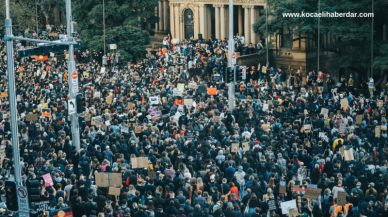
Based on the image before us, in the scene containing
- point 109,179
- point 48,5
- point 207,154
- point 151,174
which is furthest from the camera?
point 48,5

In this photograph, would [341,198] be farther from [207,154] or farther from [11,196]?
[11,196]

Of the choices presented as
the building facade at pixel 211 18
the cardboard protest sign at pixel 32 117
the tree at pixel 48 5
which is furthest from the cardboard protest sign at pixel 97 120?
the tree at pixel 48 5

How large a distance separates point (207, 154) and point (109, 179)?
12.7ft

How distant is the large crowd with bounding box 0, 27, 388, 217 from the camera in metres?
15.8

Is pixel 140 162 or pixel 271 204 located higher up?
pixel 140 162

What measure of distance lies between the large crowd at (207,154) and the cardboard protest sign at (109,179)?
35 mm

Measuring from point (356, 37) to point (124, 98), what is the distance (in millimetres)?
17488

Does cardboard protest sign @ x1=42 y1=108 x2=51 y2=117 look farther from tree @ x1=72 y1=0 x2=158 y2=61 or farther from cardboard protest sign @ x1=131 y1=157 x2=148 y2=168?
tree @ x1=72 y1=0 x2=158 y2=61

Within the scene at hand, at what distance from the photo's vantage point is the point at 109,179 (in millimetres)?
17391

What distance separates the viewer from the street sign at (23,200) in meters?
13.9

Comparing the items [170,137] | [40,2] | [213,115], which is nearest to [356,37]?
[213,115]

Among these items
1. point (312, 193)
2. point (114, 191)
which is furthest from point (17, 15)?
point (312, 193)

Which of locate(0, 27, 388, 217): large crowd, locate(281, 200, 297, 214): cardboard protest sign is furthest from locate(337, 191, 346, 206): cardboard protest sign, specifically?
locate(281, 200, 297, 214): cardboard protest sign

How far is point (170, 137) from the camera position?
900 inches
